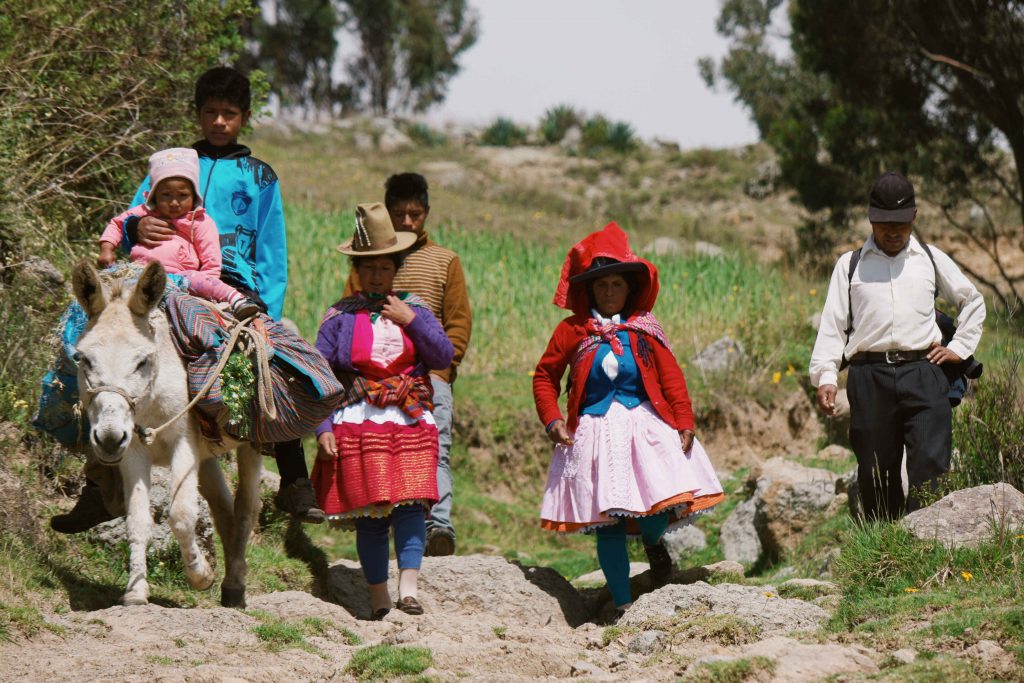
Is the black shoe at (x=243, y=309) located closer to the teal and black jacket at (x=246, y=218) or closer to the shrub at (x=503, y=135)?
the teal and black jacket at (x=246, y=218)

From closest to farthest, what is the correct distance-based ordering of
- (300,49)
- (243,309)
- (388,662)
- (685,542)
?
(388,662) < (243,309) < (685,542) < (300,49)

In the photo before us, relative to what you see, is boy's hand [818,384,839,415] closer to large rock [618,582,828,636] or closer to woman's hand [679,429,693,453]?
woman's hand [679,429,693,453]

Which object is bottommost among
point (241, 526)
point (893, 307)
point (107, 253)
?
point (241, 526)

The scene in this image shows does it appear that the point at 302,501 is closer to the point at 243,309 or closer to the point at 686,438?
the point at 243,309

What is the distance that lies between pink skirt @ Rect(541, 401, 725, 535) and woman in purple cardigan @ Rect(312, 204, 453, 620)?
72cm

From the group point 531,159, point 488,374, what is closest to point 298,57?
point 531,159

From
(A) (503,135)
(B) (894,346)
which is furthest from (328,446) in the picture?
(A) (503,135)

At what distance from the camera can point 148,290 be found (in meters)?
5.57

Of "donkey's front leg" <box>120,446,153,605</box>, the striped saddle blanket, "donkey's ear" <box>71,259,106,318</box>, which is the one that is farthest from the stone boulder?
"donkey's ear" <box>71,259,106,318</box>

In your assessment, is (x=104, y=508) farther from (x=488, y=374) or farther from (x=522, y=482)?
(x=488, y=374)

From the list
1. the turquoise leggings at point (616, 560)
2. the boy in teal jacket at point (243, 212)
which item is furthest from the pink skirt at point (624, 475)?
the boy in teal jacket at point (243, 212)

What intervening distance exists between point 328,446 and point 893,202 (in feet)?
10.5

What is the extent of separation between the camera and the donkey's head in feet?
17.4

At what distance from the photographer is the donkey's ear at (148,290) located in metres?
5.52
